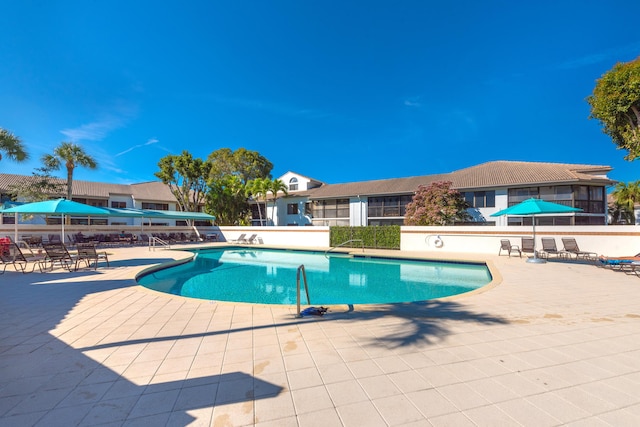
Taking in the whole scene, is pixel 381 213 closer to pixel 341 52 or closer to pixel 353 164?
pixel 341 52

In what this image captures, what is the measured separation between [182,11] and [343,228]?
50.2 feet

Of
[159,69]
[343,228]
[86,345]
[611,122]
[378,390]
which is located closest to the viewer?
[378,390]

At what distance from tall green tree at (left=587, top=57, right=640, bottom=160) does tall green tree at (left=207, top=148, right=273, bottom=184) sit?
110 ft

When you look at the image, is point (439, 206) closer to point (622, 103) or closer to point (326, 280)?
point (622, 103)

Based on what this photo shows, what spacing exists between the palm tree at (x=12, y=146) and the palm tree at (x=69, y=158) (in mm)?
8272

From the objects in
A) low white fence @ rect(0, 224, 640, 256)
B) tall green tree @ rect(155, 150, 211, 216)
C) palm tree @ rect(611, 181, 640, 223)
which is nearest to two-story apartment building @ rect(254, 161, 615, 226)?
low white fence @ rect(0, 224, 640, 256)

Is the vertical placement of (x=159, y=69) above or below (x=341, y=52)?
below

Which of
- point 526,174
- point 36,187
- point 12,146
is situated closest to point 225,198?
point 36,187

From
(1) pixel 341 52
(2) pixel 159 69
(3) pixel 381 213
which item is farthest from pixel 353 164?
(2) pixel 159 69

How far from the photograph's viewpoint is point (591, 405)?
2.40 meters

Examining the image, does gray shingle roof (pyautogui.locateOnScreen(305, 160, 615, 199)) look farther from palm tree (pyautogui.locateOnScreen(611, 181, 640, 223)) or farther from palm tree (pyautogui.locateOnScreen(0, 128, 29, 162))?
palm tree (pyautogui.locateOnScreen(0, 128, 29, 162))

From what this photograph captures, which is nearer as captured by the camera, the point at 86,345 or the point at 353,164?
the point at 86,345

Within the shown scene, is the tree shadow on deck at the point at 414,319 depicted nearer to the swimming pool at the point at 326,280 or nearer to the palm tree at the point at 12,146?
the swimming pool at the point at 326,280

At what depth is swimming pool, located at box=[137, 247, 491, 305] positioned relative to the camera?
332 inches
